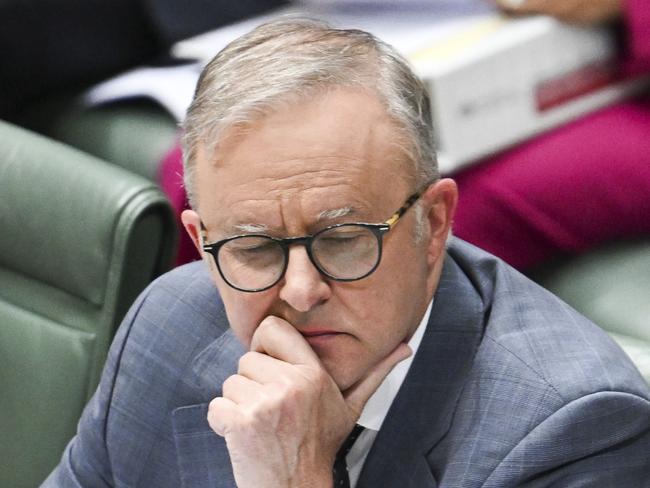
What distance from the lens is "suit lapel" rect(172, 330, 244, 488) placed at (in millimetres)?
1308

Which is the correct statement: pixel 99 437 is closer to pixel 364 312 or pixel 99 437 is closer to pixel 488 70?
pixel 364 312

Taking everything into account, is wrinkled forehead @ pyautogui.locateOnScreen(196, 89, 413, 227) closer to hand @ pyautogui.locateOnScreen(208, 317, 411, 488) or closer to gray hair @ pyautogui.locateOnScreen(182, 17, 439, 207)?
gray hair @ pyautogui.locateOnScreen(182, 17, 439, 207)

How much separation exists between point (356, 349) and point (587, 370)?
20 cm

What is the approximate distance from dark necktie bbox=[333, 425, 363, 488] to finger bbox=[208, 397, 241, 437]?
0.12m

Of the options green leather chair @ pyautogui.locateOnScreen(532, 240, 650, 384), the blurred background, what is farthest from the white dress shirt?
green leather chair @ pyautogui.locateOnScreen(532, 240, 650, 384)

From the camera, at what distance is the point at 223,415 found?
45.9 inches

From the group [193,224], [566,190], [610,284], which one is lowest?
[610,284]

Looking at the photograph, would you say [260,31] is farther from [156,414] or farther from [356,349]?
[156,414]

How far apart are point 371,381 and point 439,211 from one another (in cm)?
17

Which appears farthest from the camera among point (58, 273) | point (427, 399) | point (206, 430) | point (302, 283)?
point (58, 273)

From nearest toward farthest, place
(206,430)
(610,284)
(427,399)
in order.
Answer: (427,399) → (206,430) → (610,284)

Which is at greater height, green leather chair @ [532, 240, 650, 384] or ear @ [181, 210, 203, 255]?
ear @ [181, 210, 203, 255]

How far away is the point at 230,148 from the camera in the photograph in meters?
1.12

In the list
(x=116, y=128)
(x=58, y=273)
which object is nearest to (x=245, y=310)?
(x=58, y=273)
